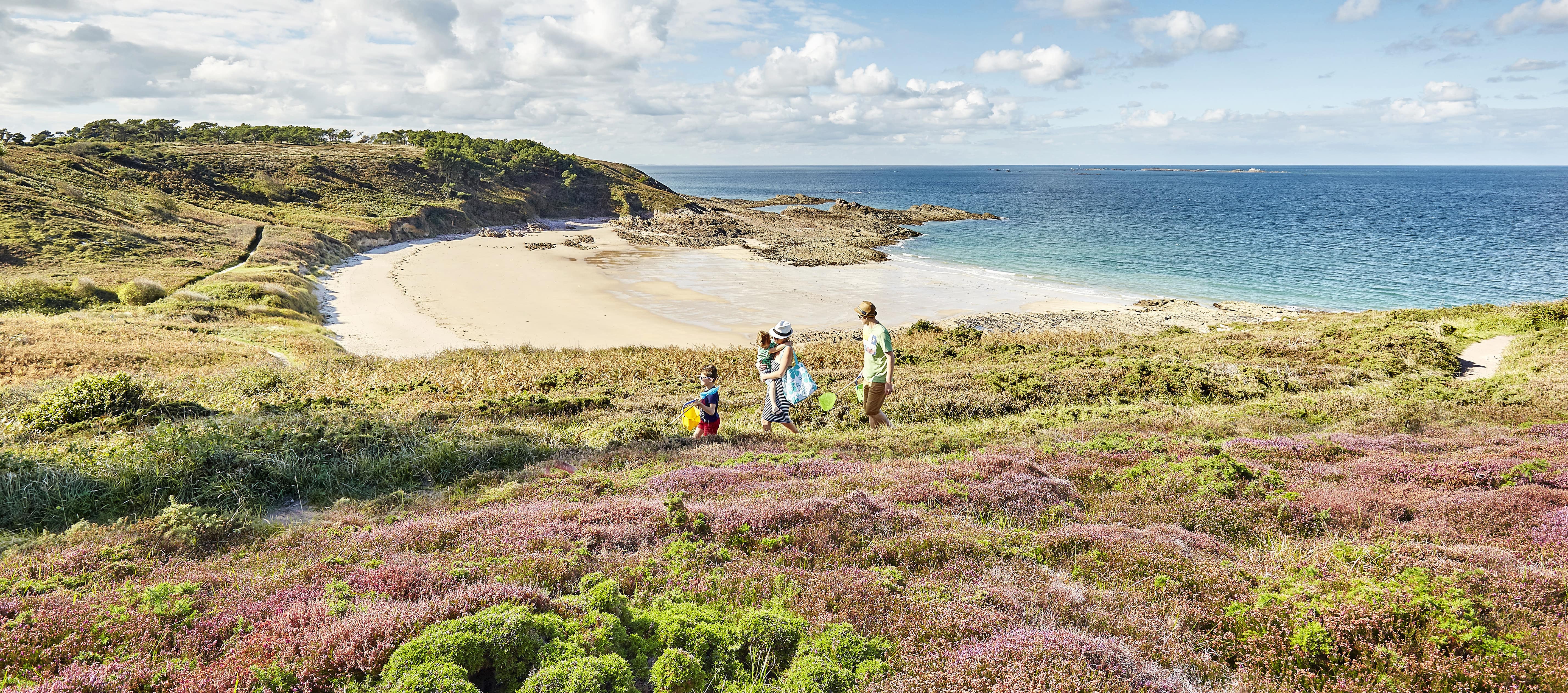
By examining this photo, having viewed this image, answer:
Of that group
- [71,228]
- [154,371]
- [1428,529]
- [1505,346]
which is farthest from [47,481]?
[71,228]

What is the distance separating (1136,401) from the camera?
45.5 feet

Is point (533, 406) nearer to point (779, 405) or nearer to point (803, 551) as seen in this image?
point (779, 405)

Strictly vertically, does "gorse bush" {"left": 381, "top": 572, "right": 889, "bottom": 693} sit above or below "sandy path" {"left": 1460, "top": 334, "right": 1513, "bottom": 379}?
above

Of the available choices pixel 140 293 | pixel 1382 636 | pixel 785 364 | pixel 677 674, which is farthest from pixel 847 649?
pixel 140 293

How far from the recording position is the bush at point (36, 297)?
85.0 ft

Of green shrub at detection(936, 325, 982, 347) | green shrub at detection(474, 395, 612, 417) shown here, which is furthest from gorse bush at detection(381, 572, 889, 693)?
green shrub at detection(936, 325, 982, 347)

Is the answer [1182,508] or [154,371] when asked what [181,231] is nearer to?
[154,371]

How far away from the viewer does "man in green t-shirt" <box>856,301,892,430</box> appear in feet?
34.2

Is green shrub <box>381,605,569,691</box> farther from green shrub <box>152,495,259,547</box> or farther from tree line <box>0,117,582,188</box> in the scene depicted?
tree line <box>0,117,582,188</box>

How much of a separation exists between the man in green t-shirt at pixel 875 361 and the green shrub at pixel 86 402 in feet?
36.8

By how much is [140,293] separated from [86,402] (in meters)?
25.9

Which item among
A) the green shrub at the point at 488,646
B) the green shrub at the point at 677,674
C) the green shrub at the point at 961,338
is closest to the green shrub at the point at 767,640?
the green shrub at the point at 677,674

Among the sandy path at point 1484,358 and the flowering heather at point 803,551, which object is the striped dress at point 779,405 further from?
the sandy path at point 1484,358

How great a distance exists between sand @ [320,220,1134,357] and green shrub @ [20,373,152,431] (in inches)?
556
